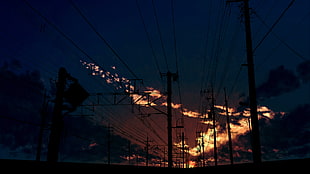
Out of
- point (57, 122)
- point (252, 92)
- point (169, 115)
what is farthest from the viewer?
point (169, 115)

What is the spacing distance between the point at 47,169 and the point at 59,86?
15.3m

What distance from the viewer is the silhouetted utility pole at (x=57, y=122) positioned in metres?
16.2

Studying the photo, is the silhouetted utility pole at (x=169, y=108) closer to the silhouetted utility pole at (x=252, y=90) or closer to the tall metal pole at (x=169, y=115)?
the tall metal pole at (x=169, y=115)

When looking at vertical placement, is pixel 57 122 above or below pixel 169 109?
below

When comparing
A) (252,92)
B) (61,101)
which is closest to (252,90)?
(252,92)

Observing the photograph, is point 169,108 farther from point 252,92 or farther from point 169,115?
point 252,92

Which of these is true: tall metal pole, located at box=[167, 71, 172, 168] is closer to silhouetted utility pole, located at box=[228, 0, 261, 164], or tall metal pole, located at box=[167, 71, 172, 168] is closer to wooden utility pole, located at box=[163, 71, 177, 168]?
wooden utility pole, located at box=[163, 71, 177, 168]

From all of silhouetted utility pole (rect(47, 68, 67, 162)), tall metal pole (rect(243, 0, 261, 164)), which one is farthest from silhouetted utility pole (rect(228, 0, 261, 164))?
silhouetted utility pole (rect(47, 68, 67, 162))

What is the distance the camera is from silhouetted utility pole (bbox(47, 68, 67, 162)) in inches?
640

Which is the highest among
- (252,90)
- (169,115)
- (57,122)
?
(169,115)

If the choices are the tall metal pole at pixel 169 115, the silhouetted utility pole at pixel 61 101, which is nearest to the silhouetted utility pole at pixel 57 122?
the silhouetted utility pole at pixel 61 101

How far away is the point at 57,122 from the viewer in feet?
56.9

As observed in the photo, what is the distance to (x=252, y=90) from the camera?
45.2 ft

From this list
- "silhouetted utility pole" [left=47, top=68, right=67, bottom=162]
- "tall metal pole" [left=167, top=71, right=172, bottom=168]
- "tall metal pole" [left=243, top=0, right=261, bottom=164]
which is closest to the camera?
"tall metal pole" [left=243, top=0, right=261, bottom=164]
